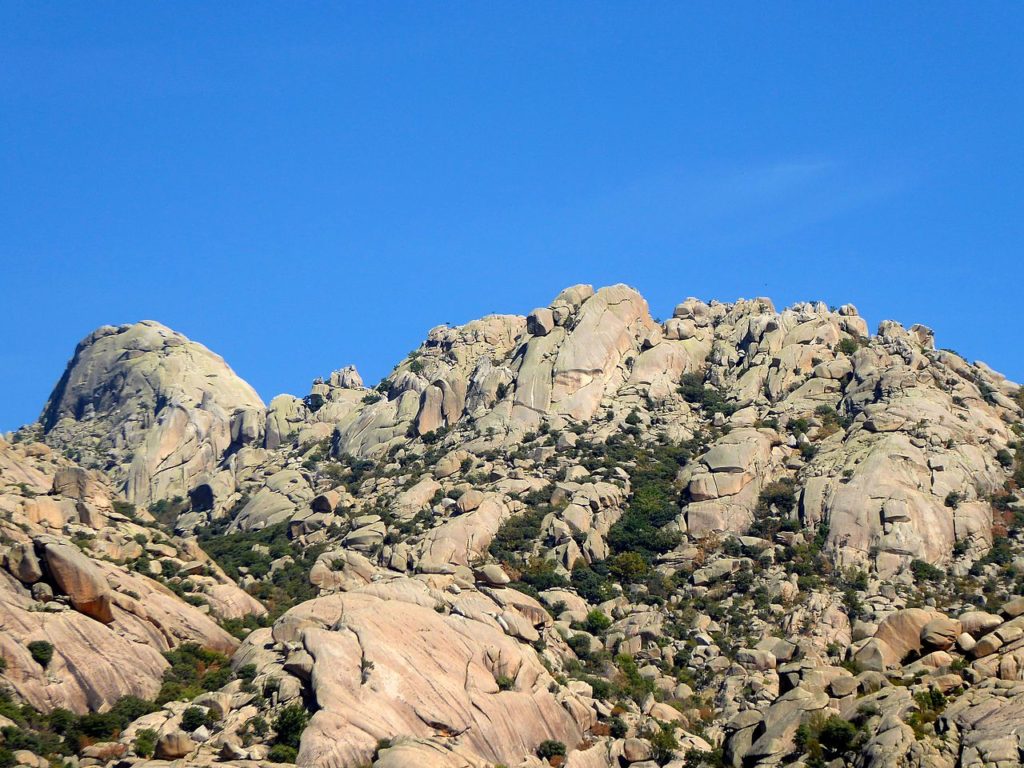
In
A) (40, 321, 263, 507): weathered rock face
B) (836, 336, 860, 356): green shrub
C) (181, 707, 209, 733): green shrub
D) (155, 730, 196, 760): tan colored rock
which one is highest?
(836, 336, 860, 356): green shrub

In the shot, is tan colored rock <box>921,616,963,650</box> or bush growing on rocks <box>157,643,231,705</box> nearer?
tan colored rock <box>921,616,963,650</box>

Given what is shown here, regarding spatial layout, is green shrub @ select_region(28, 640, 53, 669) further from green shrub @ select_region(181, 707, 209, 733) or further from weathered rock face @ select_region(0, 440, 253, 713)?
green shrub @ select_region(181, 707, 209, 733)

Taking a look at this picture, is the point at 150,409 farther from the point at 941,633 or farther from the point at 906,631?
the point at 941,633

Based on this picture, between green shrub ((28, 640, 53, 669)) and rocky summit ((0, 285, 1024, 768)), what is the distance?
7.4 inches

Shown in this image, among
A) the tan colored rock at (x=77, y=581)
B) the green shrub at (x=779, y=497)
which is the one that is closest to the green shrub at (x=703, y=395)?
the green shrub at (x=779, y=497)

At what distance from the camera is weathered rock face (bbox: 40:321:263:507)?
538ft

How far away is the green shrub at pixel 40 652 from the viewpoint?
8469cm

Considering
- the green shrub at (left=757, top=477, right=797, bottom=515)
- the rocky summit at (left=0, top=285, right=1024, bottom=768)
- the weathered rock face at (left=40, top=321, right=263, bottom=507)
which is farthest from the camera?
the weathered rock face at (left=40, top=321, right=263, bottom=507)

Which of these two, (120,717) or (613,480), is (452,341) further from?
(120,717)

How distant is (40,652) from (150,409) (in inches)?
3621

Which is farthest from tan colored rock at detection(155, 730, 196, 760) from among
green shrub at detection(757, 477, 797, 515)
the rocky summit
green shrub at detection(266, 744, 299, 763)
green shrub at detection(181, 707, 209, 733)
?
green shrub at detection(757, 477, 797, 515)

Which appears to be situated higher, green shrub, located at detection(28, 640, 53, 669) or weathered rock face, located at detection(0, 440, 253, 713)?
weathered rock face, located at detection(0, 440, 253, 713)

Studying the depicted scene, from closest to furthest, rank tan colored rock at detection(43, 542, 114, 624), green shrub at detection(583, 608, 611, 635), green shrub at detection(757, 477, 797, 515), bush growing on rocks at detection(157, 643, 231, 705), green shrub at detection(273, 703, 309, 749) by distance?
green shrub at detection(273, 703, 309, 749) < bush growing on rocks at detection(157, 643, 231, 705) < tan colored rock at detection(43, 542, 114, 624) < green shrub at detection(583, 608, 611, 635) < green shrub at detection(757, 477, 797, 515)

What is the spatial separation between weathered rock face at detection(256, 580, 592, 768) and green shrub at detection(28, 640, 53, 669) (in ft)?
48.7
